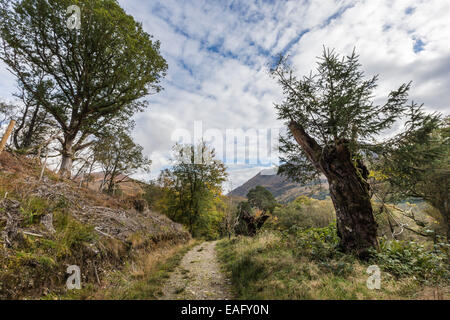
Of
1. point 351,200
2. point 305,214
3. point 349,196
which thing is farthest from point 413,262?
point 305,214

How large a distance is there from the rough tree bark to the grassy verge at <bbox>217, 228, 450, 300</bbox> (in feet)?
2.20

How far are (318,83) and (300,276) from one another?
6.83m

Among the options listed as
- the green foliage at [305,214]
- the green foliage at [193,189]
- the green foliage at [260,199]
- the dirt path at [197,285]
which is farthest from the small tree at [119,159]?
the green foliage at [260,199]

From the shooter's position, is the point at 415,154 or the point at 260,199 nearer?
the point at 415,154

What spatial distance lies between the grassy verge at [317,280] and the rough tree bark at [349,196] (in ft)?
2.20

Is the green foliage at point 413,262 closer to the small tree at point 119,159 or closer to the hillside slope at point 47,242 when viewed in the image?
the hillside slope at point 47,242

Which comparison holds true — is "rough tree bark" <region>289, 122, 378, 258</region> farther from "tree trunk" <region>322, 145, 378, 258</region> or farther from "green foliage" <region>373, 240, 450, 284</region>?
"green foliage" <region>373, 240, 450, 284</region>

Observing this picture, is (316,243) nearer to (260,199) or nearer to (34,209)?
(34,209)

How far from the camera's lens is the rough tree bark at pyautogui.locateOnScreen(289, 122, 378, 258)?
216 inches

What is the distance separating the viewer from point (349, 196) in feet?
18.9

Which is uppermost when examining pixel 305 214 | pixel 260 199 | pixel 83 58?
pixel 83 58

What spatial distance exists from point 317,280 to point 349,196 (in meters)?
3.39
